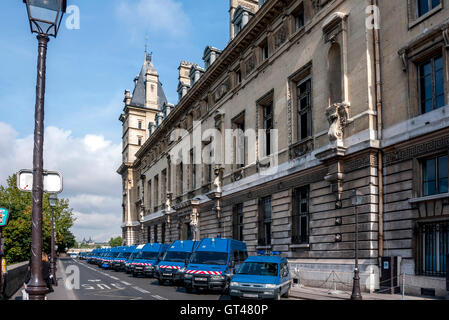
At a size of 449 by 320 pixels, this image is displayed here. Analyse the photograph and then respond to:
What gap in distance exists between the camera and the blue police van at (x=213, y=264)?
20672 millimetres

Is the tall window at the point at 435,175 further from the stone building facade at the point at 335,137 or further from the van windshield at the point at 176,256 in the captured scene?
the van windshield at the point at 176,256

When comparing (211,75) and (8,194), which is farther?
(8,194)

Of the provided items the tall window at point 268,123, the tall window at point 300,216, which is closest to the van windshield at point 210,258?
the tall window at point 300,216

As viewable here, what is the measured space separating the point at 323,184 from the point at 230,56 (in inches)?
659

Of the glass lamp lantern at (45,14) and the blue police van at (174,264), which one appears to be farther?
the blue police van at (174,264)

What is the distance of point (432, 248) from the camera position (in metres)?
18.6

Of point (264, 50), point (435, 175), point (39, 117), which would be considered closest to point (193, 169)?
point (264, 50)

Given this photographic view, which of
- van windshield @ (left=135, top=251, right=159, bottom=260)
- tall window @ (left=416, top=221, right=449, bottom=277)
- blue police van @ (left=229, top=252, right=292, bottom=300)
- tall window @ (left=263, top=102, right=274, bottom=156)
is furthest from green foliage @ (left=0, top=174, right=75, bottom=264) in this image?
tall window @ (left=416, top=221, right=449, bottom=277)

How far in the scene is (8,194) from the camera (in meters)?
62.3

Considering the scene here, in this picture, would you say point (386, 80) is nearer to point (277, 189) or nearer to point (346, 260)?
point (346, 260)

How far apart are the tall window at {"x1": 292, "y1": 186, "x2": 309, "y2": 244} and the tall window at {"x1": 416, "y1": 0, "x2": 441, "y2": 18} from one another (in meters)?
10.5

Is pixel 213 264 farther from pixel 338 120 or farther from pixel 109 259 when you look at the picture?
pixel 109 259

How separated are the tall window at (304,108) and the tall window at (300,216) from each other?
3.21 meters
